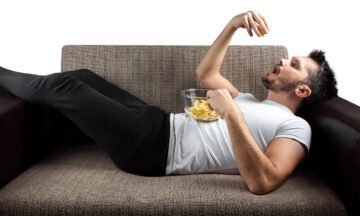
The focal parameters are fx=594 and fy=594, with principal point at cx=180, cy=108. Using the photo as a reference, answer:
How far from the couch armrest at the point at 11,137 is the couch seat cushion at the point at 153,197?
0.06 meters

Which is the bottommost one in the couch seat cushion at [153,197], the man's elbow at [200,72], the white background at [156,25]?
the couch seat cushion at [153,197]

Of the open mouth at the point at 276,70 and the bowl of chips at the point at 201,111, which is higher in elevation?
the open mouth at the point at 276,70

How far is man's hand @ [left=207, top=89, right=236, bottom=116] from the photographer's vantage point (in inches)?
84.6

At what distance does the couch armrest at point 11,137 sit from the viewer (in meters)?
2.13

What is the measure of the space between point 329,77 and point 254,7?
0.71 metres

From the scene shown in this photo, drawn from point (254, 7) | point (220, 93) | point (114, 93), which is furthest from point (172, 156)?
point (254, 7)

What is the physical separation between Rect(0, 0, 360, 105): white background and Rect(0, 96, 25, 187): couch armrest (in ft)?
2.78

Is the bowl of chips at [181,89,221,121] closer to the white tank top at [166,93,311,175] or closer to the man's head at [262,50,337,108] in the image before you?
the white tank top at [166,93,311,175]

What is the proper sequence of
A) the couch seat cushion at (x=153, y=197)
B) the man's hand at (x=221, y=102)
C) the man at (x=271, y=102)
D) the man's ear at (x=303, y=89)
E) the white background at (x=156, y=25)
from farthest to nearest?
the white background at (x=156, y=25) → the man's ear at (x=303, y=89) → the man's hand at (x=221, y=102) → the man at (x=271, y=102) → the couch seat cushion at (x=153, y=197)

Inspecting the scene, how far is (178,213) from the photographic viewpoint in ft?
6.33

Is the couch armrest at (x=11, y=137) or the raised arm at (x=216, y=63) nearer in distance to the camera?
the couch armrest at (x=11, y=137)

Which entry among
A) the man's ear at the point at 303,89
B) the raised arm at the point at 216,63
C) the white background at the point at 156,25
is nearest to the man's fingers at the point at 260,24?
the raised arm at the point at 216,63

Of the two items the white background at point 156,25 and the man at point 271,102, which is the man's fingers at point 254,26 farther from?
the white background at point 156,25

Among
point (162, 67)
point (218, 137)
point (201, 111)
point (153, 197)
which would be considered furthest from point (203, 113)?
point (153, 197)
